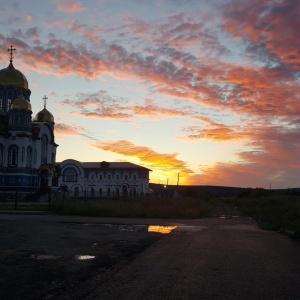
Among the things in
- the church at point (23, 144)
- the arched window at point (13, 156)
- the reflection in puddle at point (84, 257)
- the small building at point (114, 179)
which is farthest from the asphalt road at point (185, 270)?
the small building at point (114, 179)

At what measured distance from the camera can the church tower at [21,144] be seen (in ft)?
193

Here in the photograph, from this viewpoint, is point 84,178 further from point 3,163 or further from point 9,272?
point 9,272

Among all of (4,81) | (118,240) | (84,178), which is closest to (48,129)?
(4,81)

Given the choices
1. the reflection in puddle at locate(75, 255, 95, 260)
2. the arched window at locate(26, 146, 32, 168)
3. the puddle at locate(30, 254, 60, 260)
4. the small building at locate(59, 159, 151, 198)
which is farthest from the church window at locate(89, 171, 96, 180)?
the reflection in puddle at locate(75, 255, 95, 260)

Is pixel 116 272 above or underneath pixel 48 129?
underneath

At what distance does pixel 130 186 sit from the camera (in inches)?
3457

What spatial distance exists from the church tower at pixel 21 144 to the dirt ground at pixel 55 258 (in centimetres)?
4420

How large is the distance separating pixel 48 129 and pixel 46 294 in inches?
2494

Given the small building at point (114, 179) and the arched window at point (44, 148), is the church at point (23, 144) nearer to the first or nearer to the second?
the arched window at point (44, 148)

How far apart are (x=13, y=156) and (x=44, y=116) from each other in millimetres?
12874

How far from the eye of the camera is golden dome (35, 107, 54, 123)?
233 feet

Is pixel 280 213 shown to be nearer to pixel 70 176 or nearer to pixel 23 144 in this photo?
pixel 23 144

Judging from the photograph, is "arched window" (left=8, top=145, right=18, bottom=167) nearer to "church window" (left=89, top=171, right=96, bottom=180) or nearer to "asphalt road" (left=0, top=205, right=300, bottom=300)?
"church window" (left=89, top=171, right=96, bottom=180)

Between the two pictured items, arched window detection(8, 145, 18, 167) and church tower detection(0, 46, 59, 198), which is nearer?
church tower detection(0, 46, 59, 198)
